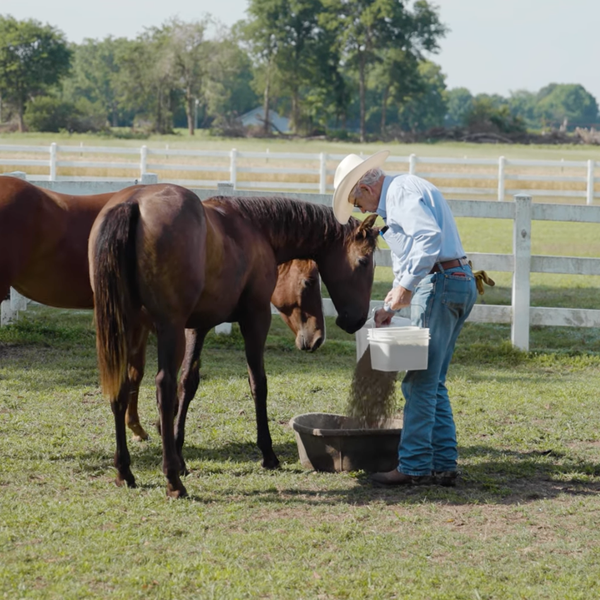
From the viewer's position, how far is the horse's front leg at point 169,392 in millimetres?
4602

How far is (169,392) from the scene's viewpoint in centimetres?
464

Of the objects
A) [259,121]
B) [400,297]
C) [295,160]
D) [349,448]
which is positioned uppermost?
[259,121]

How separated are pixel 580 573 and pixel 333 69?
73881 millimetres

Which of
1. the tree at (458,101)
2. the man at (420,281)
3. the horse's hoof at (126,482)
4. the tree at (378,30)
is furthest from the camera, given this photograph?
the tree at (458,101)

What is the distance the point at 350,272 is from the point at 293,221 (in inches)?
19.8

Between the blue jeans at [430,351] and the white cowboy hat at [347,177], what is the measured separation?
635 mm

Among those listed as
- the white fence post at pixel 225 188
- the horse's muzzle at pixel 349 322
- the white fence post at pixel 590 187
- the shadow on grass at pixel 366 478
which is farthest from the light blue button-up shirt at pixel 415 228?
the white fence post at pixel 590 187

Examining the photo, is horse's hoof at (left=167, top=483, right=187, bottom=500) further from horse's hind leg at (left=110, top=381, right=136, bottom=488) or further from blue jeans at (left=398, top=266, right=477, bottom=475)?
blue jeans at (left=398, top=266, right=477, bottom=475)

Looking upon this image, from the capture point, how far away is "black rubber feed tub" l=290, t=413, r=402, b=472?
514 cm

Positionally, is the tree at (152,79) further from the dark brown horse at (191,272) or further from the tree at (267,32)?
the dark brown horse at (191,272)

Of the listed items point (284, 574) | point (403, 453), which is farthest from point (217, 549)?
point (403, 453)

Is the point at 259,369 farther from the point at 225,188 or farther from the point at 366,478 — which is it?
the point at 225,188

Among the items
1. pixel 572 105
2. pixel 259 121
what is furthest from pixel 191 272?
pixel 572 105

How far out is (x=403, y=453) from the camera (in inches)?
196
